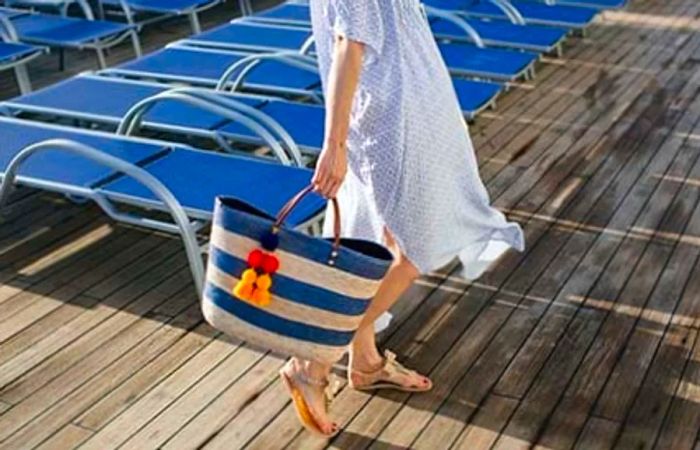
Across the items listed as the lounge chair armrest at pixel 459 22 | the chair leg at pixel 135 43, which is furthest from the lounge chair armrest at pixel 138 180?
the lounge chair armrest at pixel 459 22

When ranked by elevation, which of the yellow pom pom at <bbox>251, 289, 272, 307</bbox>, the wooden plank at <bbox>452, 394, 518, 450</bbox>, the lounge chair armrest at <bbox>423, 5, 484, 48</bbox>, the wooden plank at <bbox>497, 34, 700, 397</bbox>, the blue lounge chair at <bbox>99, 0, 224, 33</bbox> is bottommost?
the wooden plank at <bbox>497, 34, 700, 397</bbox>

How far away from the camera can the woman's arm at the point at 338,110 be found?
90.9 inches

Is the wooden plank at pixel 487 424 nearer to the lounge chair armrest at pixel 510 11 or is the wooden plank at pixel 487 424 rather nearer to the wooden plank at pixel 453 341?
the wooden plank at pixel 453 341

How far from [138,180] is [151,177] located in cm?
8

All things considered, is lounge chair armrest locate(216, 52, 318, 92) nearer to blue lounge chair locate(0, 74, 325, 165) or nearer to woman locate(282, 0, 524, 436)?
blue lounge chair locate(0, 74, 325, 165)

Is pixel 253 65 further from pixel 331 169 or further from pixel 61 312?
pixel 331 169

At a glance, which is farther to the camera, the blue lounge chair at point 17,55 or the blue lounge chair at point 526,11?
the blue lounge chair at point 526,11

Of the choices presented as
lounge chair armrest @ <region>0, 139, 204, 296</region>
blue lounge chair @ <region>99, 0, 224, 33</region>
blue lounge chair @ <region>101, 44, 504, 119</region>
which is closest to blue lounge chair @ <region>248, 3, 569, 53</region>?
blue lounge chair @ <region>99, 0, 224, 33</region>

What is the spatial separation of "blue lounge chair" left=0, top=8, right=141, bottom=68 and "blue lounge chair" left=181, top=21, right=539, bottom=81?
509mm

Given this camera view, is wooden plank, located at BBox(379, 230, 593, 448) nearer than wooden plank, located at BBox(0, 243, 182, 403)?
Yes

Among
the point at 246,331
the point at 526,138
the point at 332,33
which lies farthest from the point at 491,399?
the point at 526,138

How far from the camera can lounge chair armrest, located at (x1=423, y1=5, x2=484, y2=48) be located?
19.1 ft

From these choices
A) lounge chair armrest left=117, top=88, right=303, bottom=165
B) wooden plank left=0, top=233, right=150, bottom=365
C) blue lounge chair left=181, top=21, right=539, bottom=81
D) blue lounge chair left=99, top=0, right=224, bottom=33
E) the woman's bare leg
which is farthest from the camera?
blue lounge chair left=99, top=0, right=224, bottom=33

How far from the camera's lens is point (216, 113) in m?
4.14
